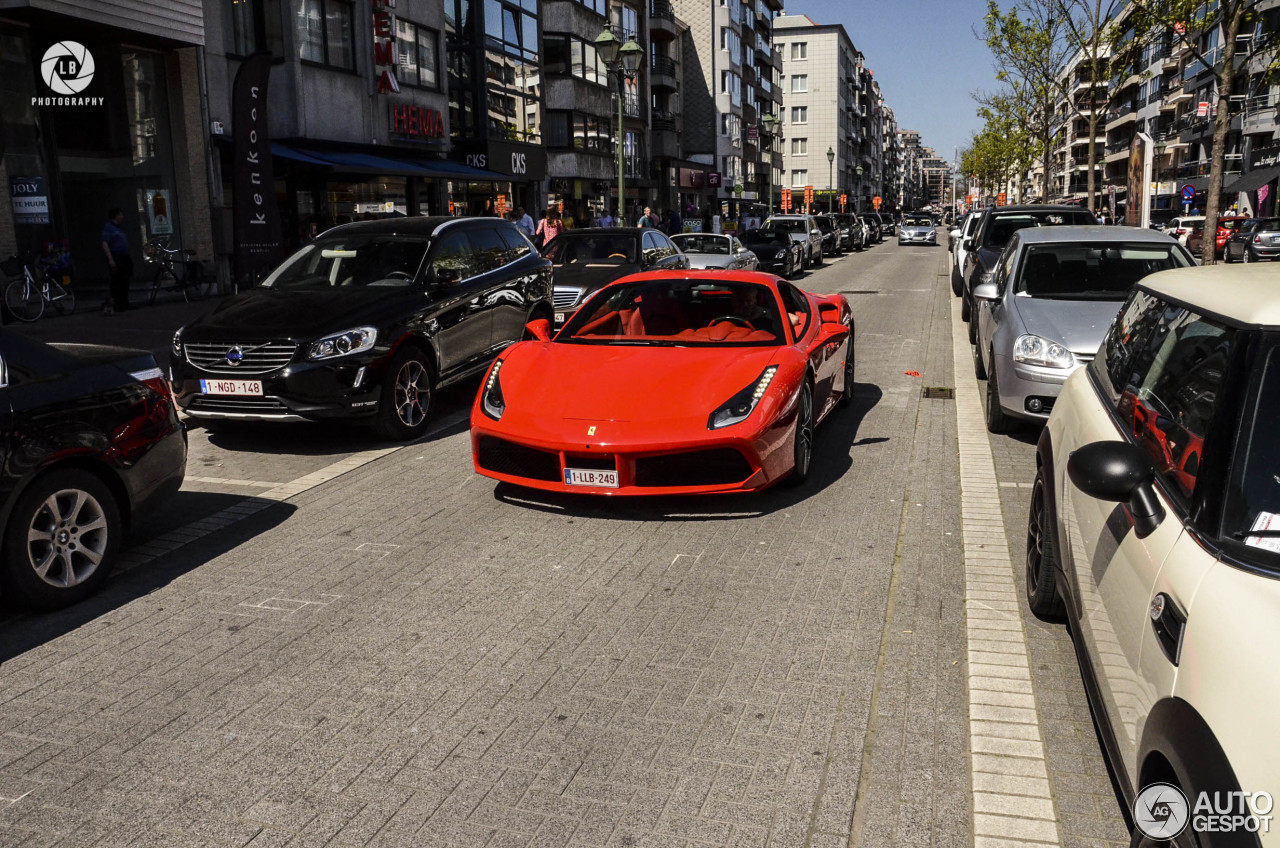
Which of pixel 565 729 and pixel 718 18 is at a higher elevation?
pixel 718 18

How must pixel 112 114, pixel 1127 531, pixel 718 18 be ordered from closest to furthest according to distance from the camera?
pixel 1127 531 < pixel 112 114 < pixel 718 18

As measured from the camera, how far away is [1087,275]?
9.24 metres

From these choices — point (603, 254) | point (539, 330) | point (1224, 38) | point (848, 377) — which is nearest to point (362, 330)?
point (539, 330)

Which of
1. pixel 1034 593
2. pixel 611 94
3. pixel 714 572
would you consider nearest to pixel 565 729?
pixel 714 572

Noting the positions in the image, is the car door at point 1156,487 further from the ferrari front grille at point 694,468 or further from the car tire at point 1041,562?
the ferrari front grille at point 694,468

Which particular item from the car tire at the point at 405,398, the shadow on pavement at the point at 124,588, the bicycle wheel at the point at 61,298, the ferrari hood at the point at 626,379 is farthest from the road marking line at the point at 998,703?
the bicycle wheel at the point at 61,298

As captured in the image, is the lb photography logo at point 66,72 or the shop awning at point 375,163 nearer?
the lb photography logo at point 66,72

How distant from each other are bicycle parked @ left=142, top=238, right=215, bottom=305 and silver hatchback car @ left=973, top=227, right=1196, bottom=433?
15.7 m

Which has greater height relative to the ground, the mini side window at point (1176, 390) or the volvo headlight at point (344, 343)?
the mini side window at point (1176, 390)

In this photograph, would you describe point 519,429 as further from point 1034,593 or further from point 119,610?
point 1034,593

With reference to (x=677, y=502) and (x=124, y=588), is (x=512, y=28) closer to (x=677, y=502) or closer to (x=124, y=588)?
(x=677, y=502)

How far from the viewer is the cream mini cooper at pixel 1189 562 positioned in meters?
1.98

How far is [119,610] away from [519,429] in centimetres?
228

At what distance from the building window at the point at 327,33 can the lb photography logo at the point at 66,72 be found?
223 inches
